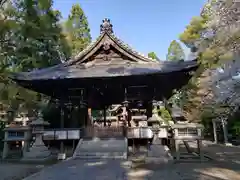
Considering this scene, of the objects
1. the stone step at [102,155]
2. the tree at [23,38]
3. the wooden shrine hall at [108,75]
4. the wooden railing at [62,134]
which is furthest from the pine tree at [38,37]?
the stone step at [102,155]

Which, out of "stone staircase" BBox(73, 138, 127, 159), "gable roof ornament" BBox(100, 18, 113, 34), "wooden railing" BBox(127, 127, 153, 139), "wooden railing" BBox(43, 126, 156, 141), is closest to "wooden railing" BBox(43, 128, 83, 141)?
"wooden railing" BBox(43, 126, 156, 141)

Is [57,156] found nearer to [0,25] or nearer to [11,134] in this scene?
[11,134]

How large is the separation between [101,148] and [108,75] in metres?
3.48

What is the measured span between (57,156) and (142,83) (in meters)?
5.74

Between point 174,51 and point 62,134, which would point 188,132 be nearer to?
point 62,134

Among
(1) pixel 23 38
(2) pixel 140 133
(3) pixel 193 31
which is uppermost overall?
(3) pixel 193 31

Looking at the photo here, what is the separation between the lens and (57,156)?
34.3 feet

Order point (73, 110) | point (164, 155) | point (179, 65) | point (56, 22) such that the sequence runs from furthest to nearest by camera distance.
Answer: point (56, 22)
point (73, 110)
point (179, 65)
point (164, 155)

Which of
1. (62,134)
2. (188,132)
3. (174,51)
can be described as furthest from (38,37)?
(174,51)

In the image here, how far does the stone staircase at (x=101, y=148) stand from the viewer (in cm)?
888

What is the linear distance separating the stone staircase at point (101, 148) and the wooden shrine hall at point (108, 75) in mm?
2349

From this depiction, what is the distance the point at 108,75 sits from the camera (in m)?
10.7

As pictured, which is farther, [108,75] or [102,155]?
[108,75]

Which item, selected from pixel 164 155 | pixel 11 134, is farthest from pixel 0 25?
pixel 164 155
